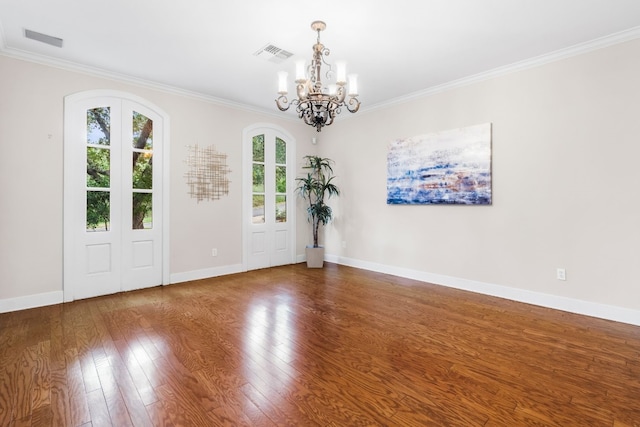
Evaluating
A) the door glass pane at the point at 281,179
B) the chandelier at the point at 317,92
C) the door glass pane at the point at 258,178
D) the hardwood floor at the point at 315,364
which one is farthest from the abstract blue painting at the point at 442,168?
the door glass pane at the point at 258,178

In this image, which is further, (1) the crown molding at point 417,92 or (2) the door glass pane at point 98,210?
(2) the door glass pane at point 98,210

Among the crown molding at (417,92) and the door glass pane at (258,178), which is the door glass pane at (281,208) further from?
the crown molding at (417,92)

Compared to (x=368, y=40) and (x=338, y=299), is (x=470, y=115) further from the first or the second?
(x=338, y=299)

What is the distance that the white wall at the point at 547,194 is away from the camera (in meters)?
2.96

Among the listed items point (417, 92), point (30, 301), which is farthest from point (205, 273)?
point (417, 92)

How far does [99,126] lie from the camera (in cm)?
381

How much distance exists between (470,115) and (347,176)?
225cm

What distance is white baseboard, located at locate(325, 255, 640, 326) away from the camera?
2.98 m

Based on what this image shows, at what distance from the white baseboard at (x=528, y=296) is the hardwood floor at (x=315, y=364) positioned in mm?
176

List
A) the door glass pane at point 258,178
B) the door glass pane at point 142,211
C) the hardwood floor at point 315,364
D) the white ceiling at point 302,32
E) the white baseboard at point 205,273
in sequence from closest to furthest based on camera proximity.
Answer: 1. the hardwood floor at point 315,364
2. the white ceiling at point 302,32
3. the door glass pane at point 142,211
4. the white baseboard at point 205,273
5. the door glass pane at point 258,178

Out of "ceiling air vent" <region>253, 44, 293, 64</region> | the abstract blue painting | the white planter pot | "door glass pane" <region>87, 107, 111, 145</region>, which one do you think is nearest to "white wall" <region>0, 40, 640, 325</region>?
the abstract blue painting

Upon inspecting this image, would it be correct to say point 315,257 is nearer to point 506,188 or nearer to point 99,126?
point 506,188

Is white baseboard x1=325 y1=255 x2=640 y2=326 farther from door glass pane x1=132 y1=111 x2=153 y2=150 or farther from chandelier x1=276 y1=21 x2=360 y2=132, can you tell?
door glass pane x1=132 y1=111 x2=153 y2=150

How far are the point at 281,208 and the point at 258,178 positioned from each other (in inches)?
28.2
